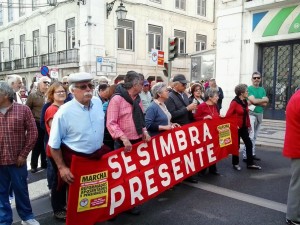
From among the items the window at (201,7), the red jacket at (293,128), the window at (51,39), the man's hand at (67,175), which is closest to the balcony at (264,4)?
the red jacket at (293,128)

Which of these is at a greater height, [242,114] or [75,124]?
[75,124]

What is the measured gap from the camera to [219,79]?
Answer: 13.3 metres

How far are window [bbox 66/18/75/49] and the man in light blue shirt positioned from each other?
19.5m

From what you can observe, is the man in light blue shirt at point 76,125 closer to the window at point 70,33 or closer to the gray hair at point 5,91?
the gray hair at point 5,91

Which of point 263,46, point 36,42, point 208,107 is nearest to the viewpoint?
point 208,107

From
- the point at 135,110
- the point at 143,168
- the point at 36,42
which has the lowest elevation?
the point at 143,168

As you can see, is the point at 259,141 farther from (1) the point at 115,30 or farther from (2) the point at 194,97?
(1) the point at 115,30

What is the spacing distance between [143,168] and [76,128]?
1300 mm

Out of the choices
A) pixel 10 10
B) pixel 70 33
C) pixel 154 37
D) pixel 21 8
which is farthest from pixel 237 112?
pixel 10 10

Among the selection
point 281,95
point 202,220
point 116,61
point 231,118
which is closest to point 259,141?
point 231,118

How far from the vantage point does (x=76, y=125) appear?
10.3 feet

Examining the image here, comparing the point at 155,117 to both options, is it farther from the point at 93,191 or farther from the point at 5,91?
the point at 5,91

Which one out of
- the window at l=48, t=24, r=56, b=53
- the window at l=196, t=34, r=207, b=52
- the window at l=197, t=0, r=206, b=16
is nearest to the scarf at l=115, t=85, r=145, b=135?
the window at l=48, t=24, r=56, b=53

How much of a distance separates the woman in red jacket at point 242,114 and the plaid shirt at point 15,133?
3.83 metres
